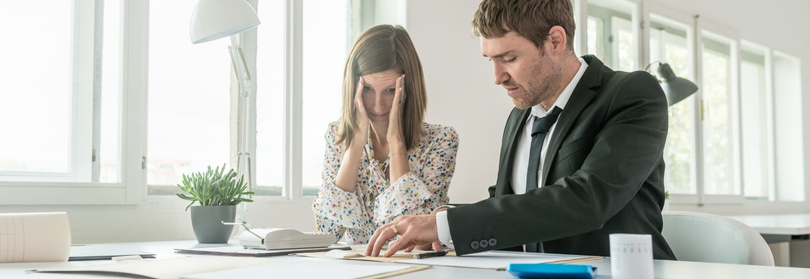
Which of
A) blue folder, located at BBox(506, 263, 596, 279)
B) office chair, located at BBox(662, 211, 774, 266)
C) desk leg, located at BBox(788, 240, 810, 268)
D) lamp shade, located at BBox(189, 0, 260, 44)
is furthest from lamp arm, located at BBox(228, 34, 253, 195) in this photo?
desk leg, located at BBox(788, 240, 810, 268)

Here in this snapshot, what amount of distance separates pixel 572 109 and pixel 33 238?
110 centimetres

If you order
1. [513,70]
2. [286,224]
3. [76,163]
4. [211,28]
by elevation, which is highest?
[211,28]

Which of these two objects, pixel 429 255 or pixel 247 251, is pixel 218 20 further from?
pixel 429 255

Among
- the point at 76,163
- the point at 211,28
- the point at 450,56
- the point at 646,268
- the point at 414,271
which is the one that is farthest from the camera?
the point at 450,56

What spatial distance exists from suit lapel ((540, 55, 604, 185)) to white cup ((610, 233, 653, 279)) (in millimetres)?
663

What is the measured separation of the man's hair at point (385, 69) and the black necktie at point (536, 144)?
1.53ft

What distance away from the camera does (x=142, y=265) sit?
3.72 feet

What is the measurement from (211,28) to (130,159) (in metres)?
0.53

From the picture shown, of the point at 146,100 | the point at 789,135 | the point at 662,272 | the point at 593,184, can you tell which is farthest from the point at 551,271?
the point at 789,135

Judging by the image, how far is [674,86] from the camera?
386cm

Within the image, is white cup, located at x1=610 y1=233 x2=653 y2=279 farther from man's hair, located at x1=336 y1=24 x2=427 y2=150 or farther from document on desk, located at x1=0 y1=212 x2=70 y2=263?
man's hair, located at x1=336 y1=24 x2=427 y2=150

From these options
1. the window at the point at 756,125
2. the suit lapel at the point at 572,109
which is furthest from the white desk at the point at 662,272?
the window at the point at 756,125

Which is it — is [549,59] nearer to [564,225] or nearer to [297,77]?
[564,225]

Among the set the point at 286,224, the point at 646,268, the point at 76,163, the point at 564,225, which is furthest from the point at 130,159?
the point at 646,268
